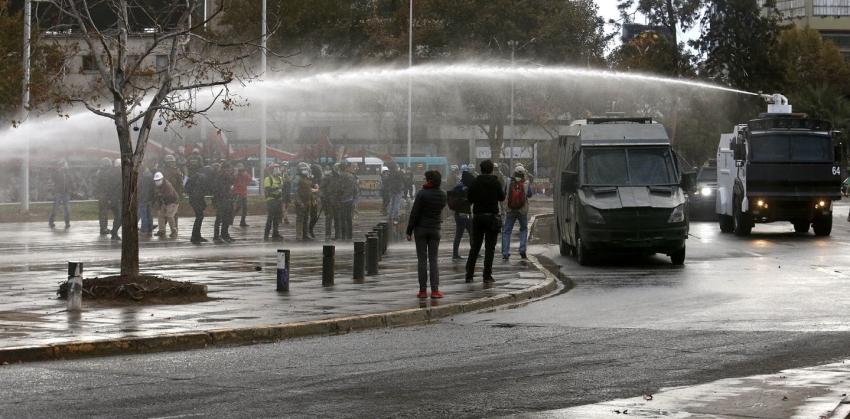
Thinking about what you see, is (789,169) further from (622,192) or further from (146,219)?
(146,219)

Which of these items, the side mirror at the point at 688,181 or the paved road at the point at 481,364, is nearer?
the paved road at the point at 481,364

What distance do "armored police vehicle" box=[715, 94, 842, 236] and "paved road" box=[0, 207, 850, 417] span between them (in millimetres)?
15239

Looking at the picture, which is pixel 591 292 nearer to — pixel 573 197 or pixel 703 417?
pixel 573 197

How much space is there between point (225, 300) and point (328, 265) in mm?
2556

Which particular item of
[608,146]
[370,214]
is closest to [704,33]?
[370,214]

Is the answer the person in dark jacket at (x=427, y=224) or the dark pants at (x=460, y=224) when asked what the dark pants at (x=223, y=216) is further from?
the person in dark jacket at (x=427, y=224)

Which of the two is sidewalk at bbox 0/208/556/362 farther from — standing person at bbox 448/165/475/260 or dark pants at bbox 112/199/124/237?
dark pants at bbox 112/199/124/237

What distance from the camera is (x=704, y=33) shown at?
266 feet

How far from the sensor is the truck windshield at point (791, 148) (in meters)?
33.9

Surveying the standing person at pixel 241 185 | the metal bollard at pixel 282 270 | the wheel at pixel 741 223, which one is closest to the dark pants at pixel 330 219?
the standing person at pixel 241 185

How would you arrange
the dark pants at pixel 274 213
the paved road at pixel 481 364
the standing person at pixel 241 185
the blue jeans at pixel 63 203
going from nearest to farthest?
the paved road at pixel 481 364 → the dark pants at pixel 274 213 → the standing person at pixel 241 185 → the blue jeans at pixel 63 203

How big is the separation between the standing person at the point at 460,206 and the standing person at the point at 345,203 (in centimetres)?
734

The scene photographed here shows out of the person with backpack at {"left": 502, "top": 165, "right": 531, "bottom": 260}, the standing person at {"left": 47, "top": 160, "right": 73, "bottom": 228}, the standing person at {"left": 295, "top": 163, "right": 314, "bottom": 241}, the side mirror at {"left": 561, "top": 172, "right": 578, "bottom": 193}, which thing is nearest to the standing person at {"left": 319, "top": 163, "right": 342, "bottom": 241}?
the standing person at {"left": 295, "top": 163, "right": 314, "bottom": 241}

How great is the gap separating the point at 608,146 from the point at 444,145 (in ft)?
268
